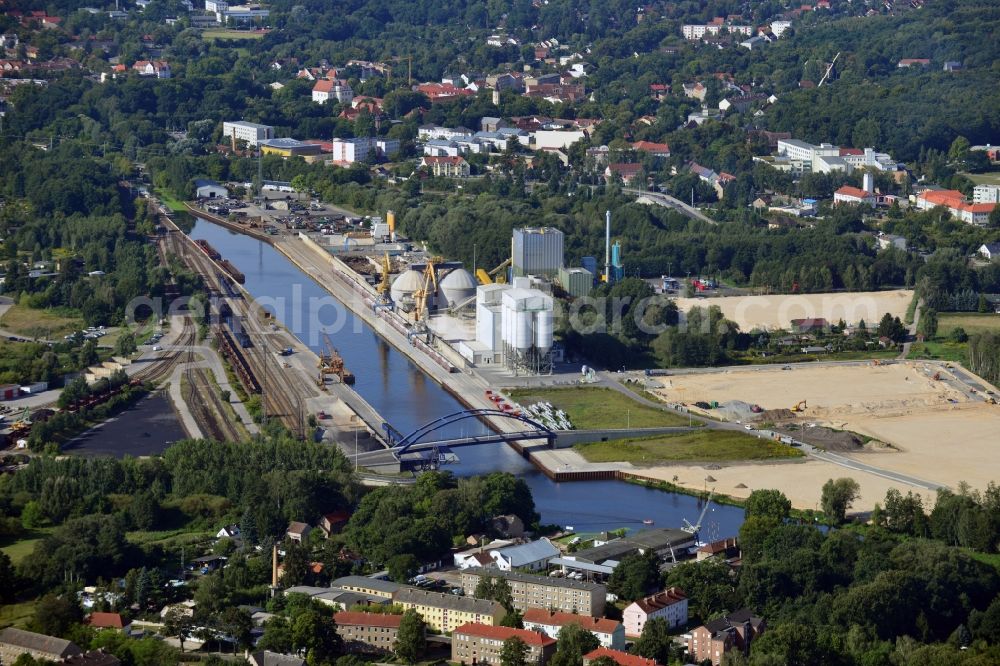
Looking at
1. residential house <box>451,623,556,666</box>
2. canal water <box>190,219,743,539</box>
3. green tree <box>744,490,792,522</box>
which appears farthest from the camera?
canal water <box>190,219,743,539</box>

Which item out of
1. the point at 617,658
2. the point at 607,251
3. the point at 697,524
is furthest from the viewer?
the point at 607,251

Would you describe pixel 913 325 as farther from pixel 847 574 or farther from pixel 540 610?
pixel 540 610

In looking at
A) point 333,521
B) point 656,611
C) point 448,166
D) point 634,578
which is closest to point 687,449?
point 333,521

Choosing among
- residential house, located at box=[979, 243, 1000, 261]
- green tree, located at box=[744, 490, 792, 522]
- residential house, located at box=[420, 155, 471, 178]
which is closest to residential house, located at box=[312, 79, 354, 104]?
residential house, located at box=[420, 155, 471, 178]

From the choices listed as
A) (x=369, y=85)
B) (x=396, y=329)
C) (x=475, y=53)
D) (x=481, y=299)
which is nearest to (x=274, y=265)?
(x=396, y=329)

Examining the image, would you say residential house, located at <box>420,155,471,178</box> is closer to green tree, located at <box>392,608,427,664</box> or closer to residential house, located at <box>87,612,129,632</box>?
residential house, located at <box>87,612,129,632</box>

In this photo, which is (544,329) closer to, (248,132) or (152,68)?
(248,132)
